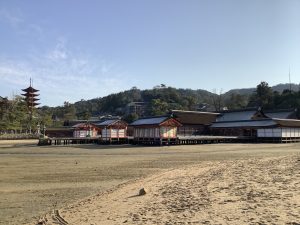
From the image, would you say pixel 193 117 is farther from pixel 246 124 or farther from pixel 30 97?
pixel 30 97

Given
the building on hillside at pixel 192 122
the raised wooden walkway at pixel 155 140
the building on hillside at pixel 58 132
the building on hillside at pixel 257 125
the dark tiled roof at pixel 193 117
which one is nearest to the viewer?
the raised wooden walkway at pixel 155 140

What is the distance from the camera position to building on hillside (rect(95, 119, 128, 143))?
171 ft

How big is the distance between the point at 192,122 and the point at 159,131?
21.5 m

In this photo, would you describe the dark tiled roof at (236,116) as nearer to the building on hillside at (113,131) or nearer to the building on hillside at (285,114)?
the building on hillside at (285,114)

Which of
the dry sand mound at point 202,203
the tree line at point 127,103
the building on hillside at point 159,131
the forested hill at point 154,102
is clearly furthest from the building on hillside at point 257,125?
the dry sand mound at point 202,203

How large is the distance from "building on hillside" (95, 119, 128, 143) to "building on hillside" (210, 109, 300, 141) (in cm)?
1946

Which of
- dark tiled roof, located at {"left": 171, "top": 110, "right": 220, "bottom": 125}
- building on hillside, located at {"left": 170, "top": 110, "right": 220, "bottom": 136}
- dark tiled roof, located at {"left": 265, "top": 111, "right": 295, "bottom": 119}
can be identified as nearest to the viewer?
building on hillside, located at {"left": 170, "top": 110, "right": 220, "bottom": 136}

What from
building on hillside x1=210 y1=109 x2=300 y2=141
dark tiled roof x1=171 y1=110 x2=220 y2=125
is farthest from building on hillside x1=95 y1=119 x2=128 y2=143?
building on hillside x1=210 y1=109 x2=300 y2=141

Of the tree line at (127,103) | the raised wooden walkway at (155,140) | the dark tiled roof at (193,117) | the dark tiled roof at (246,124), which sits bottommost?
the raised wooden walkway at (155,140)

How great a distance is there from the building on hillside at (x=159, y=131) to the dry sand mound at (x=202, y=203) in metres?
33.9

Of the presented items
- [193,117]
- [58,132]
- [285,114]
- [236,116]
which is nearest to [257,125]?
[236,116]

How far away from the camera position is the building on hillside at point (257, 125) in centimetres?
5388

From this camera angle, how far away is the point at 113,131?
173 feet

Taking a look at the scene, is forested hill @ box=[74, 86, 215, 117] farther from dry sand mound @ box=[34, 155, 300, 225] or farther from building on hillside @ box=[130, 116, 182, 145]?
dry sand mound @ box=[34, 155, 300, 225]
